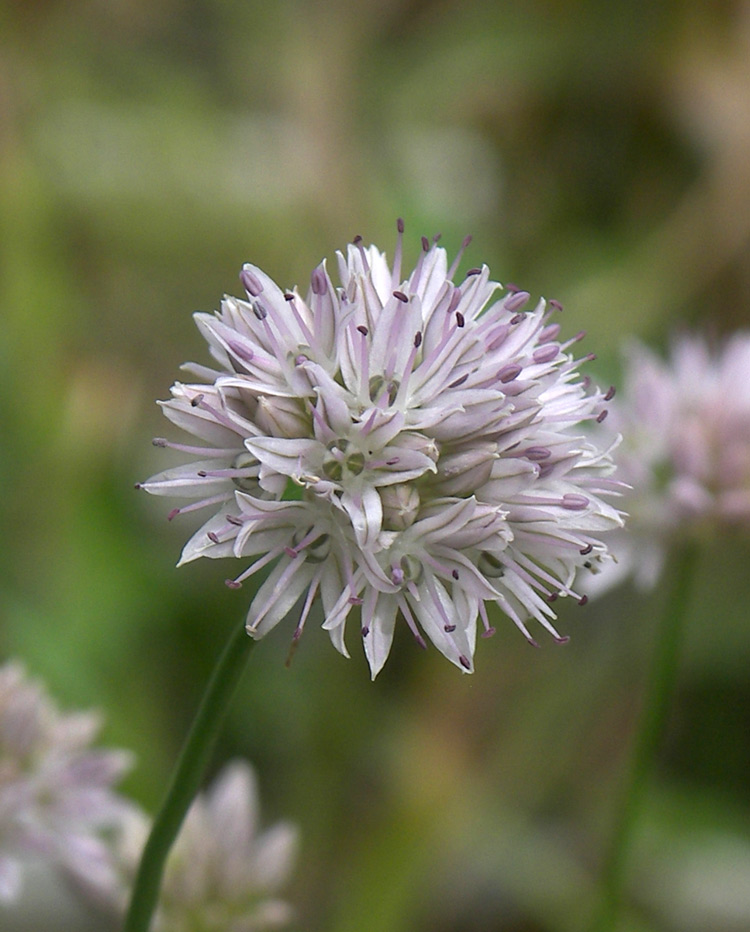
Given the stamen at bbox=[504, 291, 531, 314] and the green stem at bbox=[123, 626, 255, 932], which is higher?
the stamen at bbox=[504, 291, 531, 314]


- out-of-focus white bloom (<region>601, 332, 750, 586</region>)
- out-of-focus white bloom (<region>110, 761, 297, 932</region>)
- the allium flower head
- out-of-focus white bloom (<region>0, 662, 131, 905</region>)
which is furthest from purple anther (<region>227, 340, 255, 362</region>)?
out-of-focus white bloom (<region>601, 332, 750, 586</region>)

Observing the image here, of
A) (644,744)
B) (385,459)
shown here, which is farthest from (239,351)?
(644,744)

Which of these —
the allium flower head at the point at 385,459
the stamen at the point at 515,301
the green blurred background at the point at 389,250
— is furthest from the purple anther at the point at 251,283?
the green blurred background at the point at 389,250

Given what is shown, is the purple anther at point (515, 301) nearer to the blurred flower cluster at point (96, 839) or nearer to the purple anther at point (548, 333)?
the purple anther at point (548, 333)

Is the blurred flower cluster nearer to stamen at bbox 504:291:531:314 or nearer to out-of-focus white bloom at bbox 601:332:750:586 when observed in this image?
out-of-focus white bloom at bbox 601:332:750:586

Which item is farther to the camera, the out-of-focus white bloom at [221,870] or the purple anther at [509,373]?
the out-of-focus white bloom at [221,870]

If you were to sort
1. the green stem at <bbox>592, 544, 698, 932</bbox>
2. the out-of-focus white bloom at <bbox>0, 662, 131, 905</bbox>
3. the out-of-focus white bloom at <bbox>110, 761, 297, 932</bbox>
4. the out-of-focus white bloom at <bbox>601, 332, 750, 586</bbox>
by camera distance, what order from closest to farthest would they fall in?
the out-of-focus white bloom at <bbox>0, 662, 131, 905</bbox> < the out-of-focus white bloom at <bbox>110, 761, 297, 932</bbox> < the green stem at <bbox>592, 544, 698, 932</bbox> < the out-of-focus white bloom at <bbox>601, 332, 750, 586</bbox>
